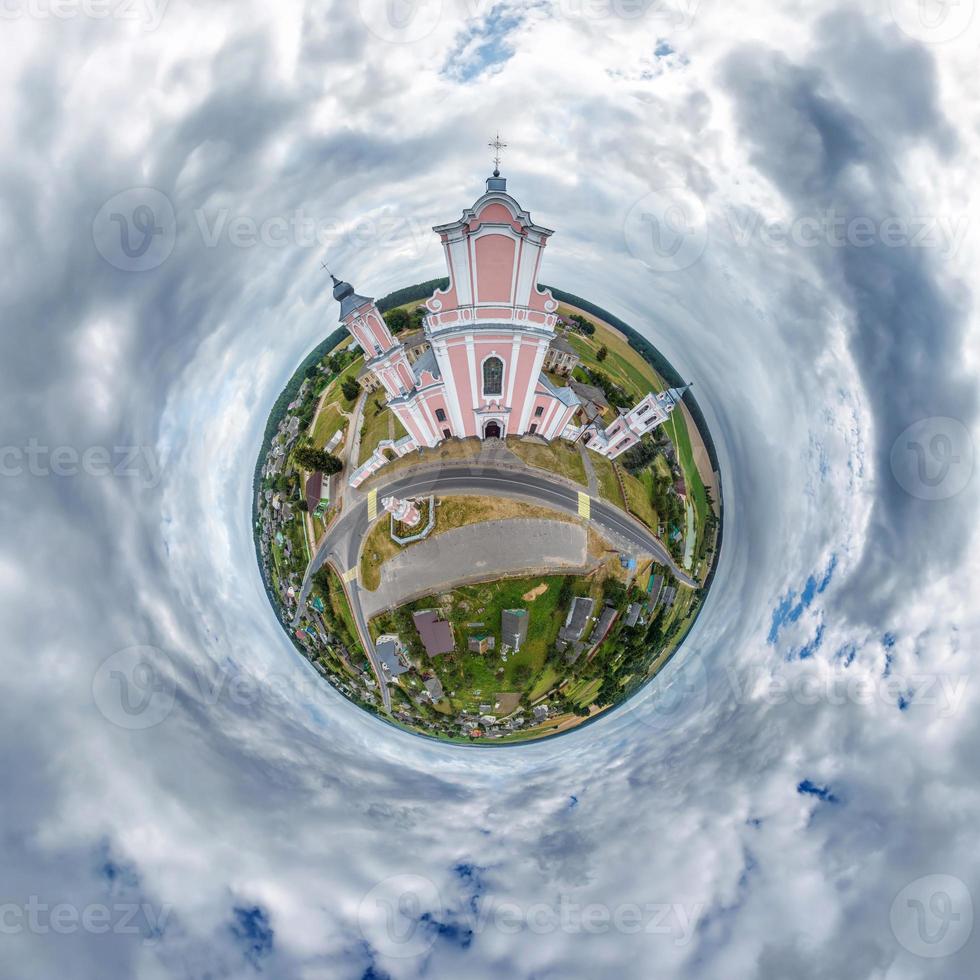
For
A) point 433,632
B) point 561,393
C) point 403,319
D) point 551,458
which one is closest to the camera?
point 561,393

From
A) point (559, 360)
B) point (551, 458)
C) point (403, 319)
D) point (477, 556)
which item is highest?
point (403, 319)

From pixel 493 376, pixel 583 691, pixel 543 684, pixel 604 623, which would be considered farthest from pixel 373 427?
pixel 583 691

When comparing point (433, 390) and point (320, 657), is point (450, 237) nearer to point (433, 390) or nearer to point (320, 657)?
point (433, 390)

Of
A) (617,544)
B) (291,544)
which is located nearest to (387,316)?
(291,544)

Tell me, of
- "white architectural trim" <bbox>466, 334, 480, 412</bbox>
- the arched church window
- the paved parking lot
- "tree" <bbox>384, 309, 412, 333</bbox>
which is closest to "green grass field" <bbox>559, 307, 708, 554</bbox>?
the paved parking lot

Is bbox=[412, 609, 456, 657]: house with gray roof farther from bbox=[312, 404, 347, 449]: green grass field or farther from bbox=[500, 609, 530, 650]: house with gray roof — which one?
bbox=[312, 404, 347, 449]: green grass field

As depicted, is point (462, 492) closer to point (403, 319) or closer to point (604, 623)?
point (604, 623)
